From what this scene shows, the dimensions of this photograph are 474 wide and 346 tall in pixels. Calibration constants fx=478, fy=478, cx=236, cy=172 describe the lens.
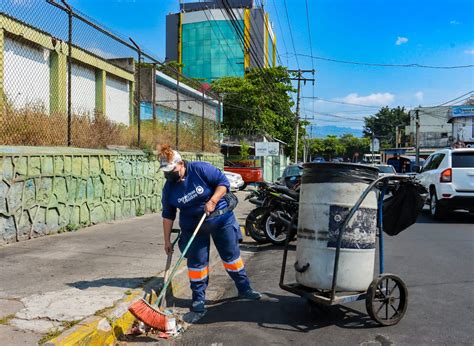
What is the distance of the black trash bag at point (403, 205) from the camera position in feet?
15.9

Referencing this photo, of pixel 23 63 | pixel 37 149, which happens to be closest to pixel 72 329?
pixel 37 149

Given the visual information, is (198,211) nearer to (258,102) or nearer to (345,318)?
(345,318)

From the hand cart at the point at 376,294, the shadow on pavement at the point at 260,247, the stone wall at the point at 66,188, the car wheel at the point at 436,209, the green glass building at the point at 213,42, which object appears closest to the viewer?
the hand cart at the point at 376,294

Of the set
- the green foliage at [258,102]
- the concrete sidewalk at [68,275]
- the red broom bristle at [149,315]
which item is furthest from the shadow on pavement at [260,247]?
the green foliage at [258,102]

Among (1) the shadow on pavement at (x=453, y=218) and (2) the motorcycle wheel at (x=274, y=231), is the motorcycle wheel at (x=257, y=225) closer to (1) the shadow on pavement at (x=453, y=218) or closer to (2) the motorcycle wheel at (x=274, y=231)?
(2) the motorcycle wheel at (x=274, y=231)

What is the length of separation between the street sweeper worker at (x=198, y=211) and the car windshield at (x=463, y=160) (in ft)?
27.9

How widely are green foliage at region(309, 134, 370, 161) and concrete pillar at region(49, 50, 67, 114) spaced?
Answer: 89616mm

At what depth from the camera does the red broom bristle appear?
4109 mm

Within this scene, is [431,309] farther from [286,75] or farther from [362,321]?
[286,75]

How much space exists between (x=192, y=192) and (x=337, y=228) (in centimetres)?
146

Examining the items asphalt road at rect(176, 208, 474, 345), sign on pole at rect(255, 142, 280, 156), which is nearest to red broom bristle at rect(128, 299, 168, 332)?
asphalt road at rect(176, 208, 474, 345)

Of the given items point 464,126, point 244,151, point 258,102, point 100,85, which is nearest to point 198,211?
point 100,85

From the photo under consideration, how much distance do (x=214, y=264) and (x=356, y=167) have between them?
3.63 m

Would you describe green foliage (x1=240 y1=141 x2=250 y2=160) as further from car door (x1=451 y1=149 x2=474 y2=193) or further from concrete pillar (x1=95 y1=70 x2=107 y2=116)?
car door (x1=451 y1=149 x2=474 y2=193)
